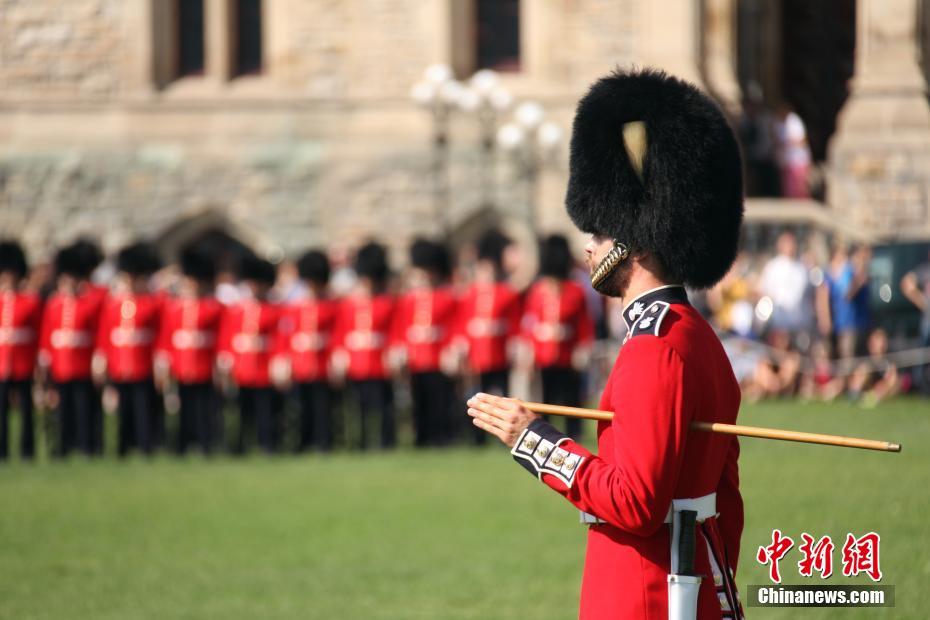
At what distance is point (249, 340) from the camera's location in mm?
16328

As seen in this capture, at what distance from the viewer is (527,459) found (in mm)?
4172

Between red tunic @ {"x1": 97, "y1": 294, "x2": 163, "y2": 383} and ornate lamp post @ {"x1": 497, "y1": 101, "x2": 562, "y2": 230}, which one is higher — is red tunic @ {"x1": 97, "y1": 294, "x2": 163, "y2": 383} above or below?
below

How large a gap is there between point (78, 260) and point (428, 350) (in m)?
3.45

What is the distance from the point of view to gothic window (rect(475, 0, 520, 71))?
25.2 meters

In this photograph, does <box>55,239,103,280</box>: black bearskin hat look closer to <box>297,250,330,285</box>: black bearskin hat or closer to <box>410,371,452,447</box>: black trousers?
<box>297,250,330,285</box>: black bearskin hat

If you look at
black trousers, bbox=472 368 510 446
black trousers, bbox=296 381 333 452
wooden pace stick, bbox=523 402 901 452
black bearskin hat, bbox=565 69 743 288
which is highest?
black bearskin hat, bbox=565 69 743 288

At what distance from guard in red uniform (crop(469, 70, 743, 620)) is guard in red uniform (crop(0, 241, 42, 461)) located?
12103 mm

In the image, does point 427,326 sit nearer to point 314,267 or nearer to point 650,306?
point 314,267

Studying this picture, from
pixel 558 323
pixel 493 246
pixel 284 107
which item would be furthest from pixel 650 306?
pixel 284 107

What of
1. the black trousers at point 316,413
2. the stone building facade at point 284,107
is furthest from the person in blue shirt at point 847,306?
the stone building facade at point 284,107

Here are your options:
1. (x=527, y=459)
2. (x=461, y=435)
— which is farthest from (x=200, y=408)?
(x=527, y=459)

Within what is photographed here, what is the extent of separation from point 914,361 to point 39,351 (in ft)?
27.0

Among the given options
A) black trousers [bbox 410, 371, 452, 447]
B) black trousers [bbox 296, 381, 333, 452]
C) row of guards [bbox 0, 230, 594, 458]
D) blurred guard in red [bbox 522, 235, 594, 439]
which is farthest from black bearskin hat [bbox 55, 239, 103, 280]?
blurred guard in red [bbox 522, 235, 594, 439]

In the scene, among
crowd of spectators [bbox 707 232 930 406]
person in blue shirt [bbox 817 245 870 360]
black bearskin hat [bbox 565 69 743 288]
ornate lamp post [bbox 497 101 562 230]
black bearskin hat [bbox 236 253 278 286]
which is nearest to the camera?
black bearskin hat [bbox 565 69 743 288]
